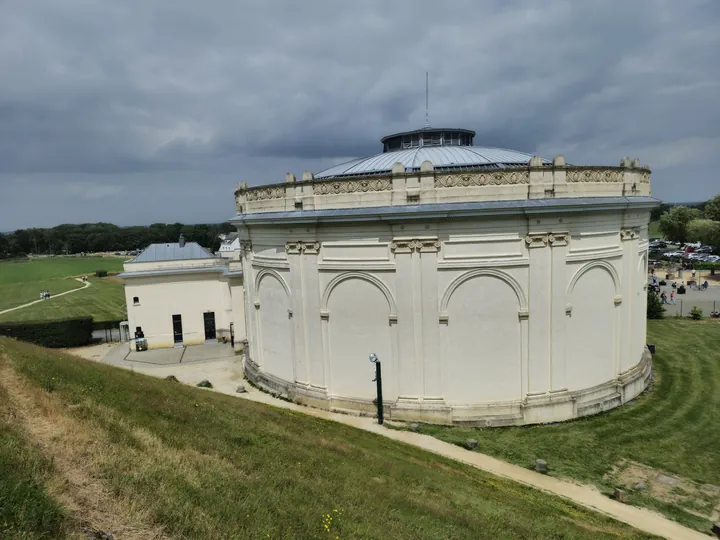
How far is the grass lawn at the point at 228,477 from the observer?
23.5 feet

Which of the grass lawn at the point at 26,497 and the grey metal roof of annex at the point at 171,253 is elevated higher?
the grey metal roof of annex at the point at 171,253

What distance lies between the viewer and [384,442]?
16.2 m

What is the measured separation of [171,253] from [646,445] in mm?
32093

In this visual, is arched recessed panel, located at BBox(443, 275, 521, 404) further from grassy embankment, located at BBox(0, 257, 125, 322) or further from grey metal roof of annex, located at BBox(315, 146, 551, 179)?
grassy embankment, located at BBox(0, 257, 125, 322)

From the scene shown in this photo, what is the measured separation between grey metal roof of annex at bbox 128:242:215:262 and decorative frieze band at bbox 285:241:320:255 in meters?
16.4

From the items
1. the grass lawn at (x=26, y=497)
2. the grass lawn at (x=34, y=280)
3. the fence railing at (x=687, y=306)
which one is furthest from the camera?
the grass lawn at (x=34, y=280)

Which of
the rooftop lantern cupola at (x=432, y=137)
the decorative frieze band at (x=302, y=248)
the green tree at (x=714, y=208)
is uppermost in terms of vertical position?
the rooftop lantern cupola at (x=432, y=137)

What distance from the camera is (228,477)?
8891 millimetres

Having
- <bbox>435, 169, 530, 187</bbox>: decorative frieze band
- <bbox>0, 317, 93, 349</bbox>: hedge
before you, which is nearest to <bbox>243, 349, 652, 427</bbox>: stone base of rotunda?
<bbox>435, 169, 530, 187</bbox>: decorative frieze band

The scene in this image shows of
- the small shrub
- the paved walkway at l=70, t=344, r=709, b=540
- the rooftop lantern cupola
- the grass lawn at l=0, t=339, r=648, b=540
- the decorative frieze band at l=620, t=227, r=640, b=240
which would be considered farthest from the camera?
the small shrub

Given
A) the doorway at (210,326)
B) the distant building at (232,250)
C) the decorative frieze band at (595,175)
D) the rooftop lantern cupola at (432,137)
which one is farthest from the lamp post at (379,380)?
the doorway at (210,326)

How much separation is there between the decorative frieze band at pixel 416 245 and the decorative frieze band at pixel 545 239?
3.69 m

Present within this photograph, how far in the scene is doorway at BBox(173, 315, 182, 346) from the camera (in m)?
33.9

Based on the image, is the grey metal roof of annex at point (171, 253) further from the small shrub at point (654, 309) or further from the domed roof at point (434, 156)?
the small shrub at point (654, 309)
